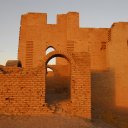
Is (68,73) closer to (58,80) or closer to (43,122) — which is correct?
(58,80)

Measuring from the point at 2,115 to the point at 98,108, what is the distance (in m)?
6.96

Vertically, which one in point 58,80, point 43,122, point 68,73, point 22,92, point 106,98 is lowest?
point 43,122

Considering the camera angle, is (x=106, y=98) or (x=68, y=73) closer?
(x=106, y=98)

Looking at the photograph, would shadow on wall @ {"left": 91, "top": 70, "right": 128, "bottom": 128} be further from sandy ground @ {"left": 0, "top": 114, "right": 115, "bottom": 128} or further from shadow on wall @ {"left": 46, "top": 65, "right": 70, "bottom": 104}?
sandy ground @ {"left": 0, "top": 114, "right": 115, "bottom": 128}

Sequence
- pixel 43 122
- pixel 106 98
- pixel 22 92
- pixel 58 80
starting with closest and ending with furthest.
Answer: pixel 43 122, pixel 22 92, pixel 106 98, pixel 58 80

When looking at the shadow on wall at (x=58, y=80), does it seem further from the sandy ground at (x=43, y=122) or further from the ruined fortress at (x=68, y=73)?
the sandy ground at (x=43, y=122)

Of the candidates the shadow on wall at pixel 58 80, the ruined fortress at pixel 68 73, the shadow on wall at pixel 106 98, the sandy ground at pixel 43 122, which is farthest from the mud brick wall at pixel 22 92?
the shadow on wall at pixel 58 80

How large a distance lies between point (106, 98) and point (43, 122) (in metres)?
8.13

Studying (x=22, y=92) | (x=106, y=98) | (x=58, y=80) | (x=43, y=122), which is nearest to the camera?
(x=43, y=122)

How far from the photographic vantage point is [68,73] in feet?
62.9

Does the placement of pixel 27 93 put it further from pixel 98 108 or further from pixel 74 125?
pixel 98 108

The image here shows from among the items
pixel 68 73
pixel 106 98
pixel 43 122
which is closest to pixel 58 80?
pixel 68 73

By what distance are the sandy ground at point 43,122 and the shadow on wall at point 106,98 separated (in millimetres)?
5054

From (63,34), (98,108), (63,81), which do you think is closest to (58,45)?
(63,34)
